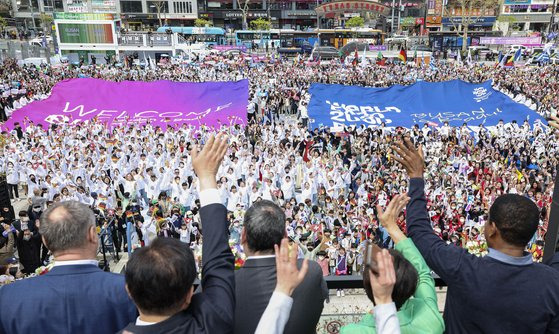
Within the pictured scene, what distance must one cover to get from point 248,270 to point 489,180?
33.4 feet

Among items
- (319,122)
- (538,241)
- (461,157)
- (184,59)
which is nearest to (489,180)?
(461,157)

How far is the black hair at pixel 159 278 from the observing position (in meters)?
1.46

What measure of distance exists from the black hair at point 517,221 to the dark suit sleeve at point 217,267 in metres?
1.12

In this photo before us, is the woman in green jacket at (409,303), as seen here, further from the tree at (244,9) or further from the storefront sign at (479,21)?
the tree at (244,9)

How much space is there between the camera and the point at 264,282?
71.4 inches

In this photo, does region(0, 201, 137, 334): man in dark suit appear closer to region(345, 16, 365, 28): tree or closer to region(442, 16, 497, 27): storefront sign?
Result: region(345, 16, 365, 28): tree

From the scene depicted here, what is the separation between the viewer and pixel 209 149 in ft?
6.20

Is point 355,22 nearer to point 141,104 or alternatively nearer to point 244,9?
point 244,9

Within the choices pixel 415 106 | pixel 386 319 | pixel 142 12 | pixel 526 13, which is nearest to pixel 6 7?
pixel 142 12

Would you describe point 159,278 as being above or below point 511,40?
below

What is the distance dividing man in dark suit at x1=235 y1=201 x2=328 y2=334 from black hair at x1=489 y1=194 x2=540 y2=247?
796mm

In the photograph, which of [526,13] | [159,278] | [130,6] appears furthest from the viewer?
[130,6]

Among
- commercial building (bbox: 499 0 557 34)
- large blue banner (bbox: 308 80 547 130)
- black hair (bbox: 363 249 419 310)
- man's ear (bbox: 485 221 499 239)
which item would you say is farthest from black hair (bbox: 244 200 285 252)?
commercial building (bbox: 499 0 557 34)

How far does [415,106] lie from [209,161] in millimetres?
Answer: 18684
